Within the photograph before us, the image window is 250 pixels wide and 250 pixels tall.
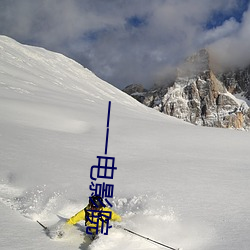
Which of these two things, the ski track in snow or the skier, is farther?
the skier

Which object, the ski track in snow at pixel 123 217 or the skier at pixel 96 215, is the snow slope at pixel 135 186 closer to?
the ski track in snow at pixel 123 217

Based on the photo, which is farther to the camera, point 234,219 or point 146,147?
point 146,147

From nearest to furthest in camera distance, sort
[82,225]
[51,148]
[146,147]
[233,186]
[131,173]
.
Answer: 1. [82,225]
2. [233,186]
3. [131,173]
4. [51,148]
5. [146,147]

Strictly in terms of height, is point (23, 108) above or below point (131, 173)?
above

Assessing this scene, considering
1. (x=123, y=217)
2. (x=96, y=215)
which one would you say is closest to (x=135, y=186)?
(x=123, y=217)

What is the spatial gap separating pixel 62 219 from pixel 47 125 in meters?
9.76

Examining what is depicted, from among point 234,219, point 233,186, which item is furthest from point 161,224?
point 233,186

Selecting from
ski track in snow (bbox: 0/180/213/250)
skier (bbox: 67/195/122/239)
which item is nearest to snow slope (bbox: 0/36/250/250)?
ski track in snow (bbox: 0/180/213/250)

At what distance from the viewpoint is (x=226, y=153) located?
37.3 feet

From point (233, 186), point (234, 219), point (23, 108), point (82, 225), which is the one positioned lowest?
point (82, 225)

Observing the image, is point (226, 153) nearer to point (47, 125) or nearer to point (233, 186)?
point (233, 186)

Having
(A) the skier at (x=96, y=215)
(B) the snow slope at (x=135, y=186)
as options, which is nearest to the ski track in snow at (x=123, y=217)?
(B) the snow slope at (x=135, y=186)

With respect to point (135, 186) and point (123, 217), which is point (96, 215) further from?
point (135, 186)

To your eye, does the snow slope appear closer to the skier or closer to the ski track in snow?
the ski track in snow
